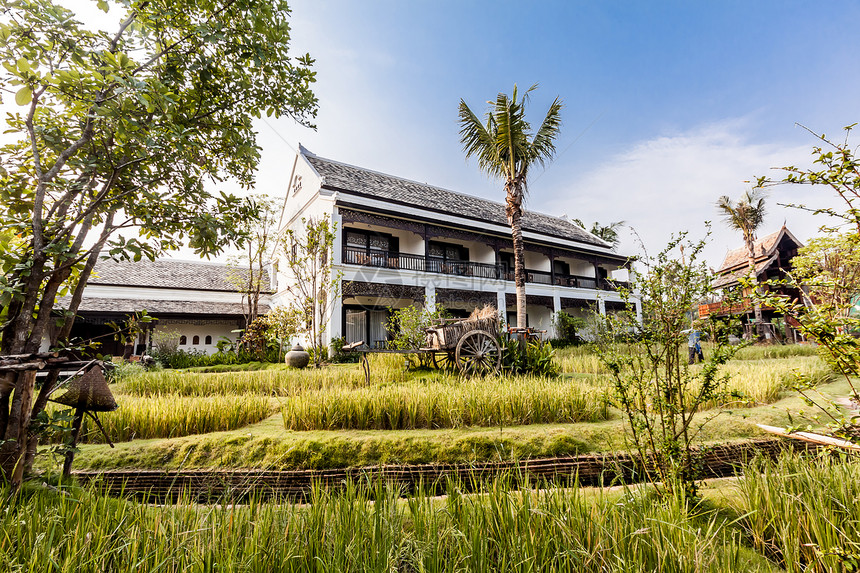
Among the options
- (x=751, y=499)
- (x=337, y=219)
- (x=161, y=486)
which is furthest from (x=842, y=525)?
(x=337, y=219)

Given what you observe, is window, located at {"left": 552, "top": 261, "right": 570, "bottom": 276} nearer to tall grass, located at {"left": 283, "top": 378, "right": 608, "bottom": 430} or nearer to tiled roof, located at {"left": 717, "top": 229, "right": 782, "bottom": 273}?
tiled roof, located at {"left": 717, "top": 229, "right": 782, "bottom": 273}

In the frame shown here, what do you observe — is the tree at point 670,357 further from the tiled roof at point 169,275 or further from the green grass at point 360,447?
the tiled roof at point 169,275

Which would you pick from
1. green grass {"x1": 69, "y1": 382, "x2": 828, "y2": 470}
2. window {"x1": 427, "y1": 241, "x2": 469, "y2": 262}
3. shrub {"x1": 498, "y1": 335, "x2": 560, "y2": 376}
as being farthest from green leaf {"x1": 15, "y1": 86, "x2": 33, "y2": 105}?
window {"x1": 427, "y1": 241, "x2": 469, "y2": 262}

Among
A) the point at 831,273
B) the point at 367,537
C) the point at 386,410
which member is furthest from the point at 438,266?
the point at 367,537

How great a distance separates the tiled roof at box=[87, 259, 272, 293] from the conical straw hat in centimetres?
1596

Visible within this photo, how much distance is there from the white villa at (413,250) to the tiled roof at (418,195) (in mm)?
85

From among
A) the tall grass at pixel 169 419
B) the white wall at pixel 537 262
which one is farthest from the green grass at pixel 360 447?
the white wall at pixel 537 262

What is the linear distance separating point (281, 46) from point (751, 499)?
434 cm

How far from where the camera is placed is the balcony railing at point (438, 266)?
14613 mm

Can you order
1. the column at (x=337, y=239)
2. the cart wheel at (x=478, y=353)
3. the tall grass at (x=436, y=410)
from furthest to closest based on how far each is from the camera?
the column at (x=337, y=239), the cart wheel at (x=478, y=353), the tall grass at (x=436, y=410)

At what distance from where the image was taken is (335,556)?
1.80m

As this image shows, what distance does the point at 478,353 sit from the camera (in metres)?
7.43

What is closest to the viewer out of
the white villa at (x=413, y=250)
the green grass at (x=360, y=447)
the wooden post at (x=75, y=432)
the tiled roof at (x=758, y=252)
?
the wooden post at (x=75, y=432)

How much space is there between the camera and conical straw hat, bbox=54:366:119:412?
2.19 meters
